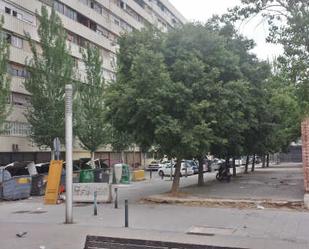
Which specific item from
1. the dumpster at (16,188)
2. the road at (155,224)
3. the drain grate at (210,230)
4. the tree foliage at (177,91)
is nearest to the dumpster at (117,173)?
the dumpster at (16,188)

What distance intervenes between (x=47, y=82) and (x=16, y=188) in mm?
16816

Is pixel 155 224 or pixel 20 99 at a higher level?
pixel 20 99

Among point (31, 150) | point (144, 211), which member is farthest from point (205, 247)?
point (31, 150)

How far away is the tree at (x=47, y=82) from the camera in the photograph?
40375mm

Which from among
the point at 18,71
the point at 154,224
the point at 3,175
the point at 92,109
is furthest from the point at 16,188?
the point at 92,109

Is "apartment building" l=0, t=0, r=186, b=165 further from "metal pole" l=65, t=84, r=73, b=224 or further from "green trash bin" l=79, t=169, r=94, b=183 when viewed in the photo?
"metal pole" l=65, t=84, r=73, b=224

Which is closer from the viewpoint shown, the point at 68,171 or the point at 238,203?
the point at 68,171

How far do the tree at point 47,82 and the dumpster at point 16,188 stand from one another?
1465 centimetres

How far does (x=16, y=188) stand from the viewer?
25078mm

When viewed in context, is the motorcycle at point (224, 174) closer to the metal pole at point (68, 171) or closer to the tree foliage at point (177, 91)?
the tree foliage at point (177, 91)

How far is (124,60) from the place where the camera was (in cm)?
2416

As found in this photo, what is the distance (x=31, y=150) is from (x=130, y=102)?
2397 centimetres

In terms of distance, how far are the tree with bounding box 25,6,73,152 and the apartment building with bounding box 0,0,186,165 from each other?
4.20ft

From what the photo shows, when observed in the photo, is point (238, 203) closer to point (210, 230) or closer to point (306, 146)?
point (306, 146)
